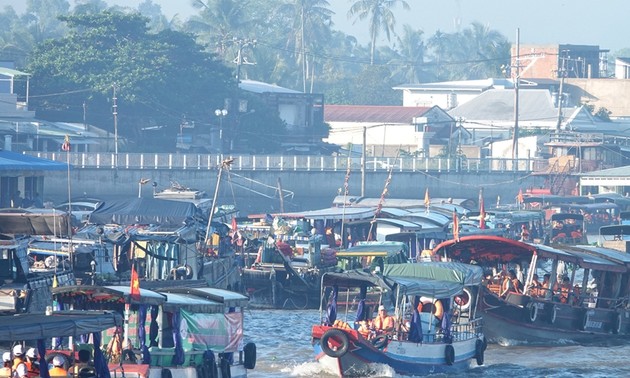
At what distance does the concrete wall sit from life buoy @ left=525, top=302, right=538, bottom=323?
132ft

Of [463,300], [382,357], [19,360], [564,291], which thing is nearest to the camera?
[19,360]

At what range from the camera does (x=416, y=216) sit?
51.7 m

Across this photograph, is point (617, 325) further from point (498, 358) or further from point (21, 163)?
point (21, 163)

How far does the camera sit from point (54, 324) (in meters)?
19.1

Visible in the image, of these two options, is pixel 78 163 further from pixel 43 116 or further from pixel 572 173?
pixel 572 173

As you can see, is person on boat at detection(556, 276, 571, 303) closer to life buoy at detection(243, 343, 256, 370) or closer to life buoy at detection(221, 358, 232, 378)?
life buoy at detection(243, 343, 256, 370)

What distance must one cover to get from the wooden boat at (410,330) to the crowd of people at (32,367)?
758 centimetres

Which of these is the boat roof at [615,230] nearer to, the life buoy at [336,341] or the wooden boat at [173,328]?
the life buoy at [336,341]

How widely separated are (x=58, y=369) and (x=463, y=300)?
550 inches

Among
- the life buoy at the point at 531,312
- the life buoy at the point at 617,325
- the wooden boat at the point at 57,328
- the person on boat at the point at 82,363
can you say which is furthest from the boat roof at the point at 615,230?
the wooden boat at the point at 57,328

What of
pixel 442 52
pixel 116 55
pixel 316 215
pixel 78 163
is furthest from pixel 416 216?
pixel 442 52

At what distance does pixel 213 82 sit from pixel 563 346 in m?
55.8

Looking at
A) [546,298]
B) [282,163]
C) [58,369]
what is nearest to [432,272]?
[546,298]

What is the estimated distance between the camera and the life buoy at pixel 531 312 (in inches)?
1367
